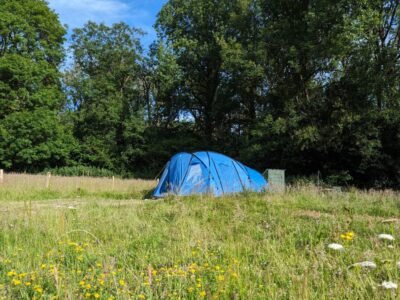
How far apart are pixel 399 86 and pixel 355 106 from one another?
2083 millimetres

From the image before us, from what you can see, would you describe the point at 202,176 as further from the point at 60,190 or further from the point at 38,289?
the point at 38,289

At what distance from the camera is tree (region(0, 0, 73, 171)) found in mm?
25125

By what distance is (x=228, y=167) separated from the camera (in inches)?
485

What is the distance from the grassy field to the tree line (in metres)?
10.7

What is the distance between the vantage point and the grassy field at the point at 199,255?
2.68 meters

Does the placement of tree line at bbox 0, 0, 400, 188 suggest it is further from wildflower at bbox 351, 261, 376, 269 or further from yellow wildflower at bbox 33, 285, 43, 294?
yellow wildflower at bbox 33, 285, 43, 294

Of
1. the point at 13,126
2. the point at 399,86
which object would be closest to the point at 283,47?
the point at 399,86

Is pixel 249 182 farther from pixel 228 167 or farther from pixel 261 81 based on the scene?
pixel 261 81

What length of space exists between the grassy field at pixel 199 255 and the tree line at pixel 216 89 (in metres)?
10.7

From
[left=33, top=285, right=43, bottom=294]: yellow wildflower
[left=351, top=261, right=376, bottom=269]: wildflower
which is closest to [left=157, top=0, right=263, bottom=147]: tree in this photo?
[left=351, top=261, right=376, bottom=269]: wildflower

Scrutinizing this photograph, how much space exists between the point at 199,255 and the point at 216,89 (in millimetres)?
26012

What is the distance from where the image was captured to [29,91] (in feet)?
88.4

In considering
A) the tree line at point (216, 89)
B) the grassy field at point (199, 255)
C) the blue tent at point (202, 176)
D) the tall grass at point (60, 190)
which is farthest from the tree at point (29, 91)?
the grassy field at point (199, 255)

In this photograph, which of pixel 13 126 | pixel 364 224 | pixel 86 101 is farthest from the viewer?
pixel 86 101
